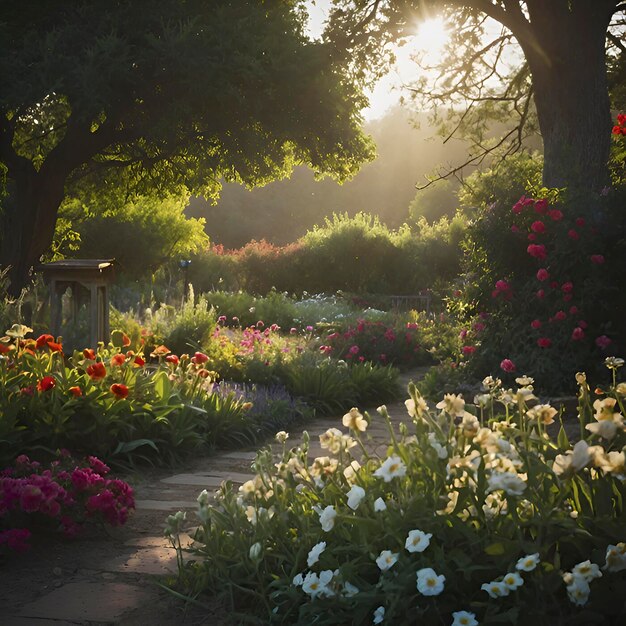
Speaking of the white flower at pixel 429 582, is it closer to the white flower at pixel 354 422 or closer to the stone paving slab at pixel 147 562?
the white flower at pixel 354 422

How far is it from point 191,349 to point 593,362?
222 inches

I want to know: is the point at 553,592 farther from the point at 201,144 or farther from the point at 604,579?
the point at 201,144

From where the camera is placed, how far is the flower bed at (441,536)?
222 centimetres

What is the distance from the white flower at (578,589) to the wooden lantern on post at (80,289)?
6580mm

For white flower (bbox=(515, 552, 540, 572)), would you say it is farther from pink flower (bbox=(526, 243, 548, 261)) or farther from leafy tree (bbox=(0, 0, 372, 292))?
leafy tree (bbox=(0, 0, 372, 292))

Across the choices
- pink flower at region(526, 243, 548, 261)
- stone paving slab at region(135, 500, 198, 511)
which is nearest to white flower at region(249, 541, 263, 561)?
stone paving slab at region(135, 500, 198, 511)

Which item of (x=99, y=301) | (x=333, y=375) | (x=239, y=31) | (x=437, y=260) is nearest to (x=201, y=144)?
(x=239, y=31)

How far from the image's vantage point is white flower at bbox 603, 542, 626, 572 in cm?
219

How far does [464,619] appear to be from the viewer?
2158 millimetres

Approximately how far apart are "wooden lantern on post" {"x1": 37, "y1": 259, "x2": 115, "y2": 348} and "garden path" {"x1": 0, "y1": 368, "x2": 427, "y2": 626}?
402 cm

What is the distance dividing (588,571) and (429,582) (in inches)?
18.0

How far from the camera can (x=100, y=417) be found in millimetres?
4980

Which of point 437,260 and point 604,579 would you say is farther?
point 437,260

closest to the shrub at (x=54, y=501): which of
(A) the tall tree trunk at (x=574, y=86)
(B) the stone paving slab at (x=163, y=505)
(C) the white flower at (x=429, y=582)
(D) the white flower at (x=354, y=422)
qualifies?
(B) the stone paving slab at (x=163, y=505)
